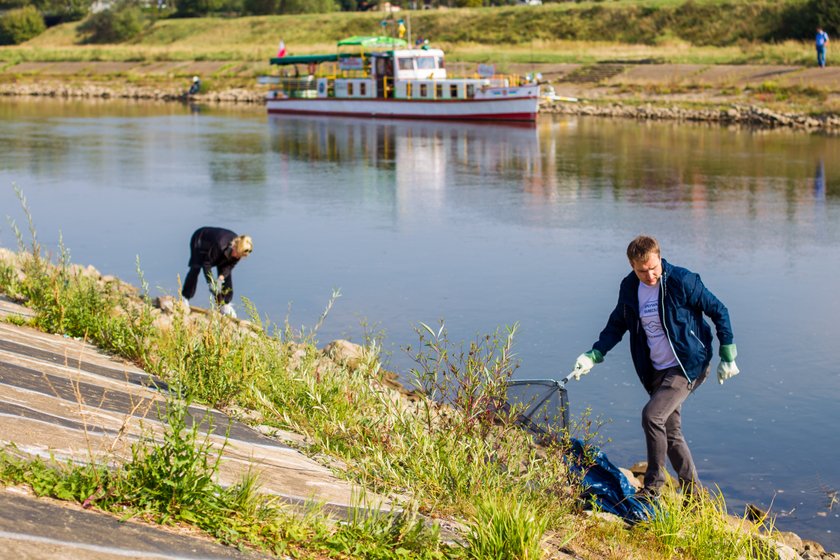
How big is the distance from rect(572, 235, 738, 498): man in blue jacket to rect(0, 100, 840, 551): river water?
112 centimetres

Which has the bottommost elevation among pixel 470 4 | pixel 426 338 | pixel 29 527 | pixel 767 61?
pixel 426 338

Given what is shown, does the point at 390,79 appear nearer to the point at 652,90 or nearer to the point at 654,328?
the point at 652,90

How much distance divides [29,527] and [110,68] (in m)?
73.1

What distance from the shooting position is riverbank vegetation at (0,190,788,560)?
15.8 feet

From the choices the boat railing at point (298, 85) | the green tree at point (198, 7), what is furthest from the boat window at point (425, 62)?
the green tree at point (198, 7)

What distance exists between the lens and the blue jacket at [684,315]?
→ 258 inches

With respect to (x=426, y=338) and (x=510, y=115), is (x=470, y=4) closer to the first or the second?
(x=510, y=115)

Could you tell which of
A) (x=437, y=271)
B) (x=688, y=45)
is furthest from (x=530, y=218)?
(x=688, y=45)

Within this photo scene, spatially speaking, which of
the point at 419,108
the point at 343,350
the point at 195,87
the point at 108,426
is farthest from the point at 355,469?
the point at 195,87

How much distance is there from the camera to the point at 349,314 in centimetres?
1257

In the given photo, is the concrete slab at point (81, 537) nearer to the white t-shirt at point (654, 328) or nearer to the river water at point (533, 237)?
the white t-shirt at point (654, 328)

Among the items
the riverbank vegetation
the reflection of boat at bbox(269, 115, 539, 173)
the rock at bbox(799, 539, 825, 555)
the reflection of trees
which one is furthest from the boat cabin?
the rock at bbox(799, 539, 825, 555)

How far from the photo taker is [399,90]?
46156mm

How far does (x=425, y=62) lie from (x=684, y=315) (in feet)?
136
